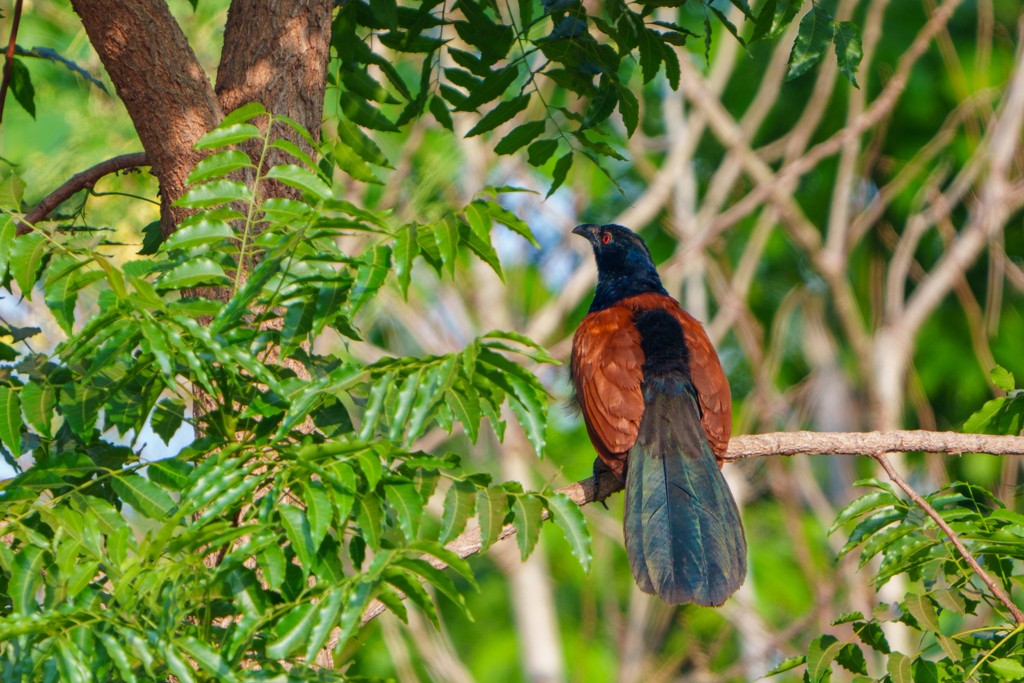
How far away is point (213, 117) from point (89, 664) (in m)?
1.49

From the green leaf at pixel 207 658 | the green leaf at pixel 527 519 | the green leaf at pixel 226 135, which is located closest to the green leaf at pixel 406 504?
the green leaf at pixel 527 519

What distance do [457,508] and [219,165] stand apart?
0.79m

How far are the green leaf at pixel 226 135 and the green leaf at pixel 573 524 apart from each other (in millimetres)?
879

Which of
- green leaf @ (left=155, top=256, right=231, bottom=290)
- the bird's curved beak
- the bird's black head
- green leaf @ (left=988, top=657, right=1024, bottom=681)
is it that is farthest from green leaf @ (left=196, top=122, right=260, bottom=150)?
the bird's curved beak

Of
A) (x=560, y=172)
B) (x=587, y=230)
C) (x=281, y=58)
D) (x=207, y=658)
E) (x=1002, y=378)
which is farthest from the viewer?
(x=587, y=230)

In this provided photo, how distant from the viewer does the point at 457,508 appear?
192 cm

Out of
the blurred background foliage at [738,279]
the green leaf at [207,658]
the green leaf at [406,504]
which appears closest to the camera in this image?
the green leaf at [207,658]

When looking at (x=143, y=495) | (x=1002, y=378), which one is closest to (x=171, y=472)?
(x=143, y=495)

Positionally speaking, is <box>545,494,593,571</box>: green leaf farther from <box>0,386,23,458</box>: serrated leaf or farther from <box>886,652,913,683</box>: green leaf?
<box>0,386,23,458</box>: serrated leaf

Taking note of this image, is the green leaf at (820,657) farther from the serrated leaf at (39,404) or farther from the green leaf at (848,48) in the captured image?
the serrated leaf at (39,404)

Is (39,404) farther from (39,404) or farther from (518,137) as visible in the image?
(518,137)

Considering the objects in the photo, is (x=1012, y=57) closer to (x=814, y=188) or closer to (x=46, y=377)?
(x=814, y=188)

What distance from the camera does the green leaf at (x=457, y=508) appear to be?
188 cm

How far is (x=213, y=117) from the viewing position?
8.80 ft
